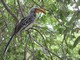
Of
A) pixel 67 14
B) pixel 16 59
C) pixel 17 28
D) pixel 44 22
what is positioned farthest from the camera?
pixel 44 22

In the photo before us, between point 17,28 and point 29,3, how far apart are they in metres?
1.16

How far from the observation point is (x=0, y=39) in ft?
14.1

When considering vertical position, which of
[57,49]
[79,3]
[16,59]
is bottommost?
[57,49]

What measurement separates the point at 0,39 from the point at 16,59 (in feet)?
A: 1.53

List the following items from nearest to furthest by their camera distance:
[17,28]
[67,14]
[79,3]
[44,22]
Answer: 1. [79,3]
2. [67,14]
3. [17,28]
4. [44,22]

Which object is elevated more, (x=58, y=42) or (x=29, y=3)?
(x=29, y=3)

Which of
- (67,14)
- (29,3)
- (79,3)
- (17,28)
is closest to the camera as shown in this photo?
(79,3)

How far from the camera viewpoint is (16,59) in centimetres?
411

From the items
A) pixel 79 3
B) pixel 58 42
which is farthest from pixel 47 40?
pixel 79 3

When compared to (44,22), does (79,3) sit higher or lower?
higher

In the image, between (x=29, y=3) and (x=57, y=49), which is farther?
(x=29, y=3)

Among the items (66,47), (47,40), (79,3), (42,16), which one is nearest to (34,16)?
(42,16)

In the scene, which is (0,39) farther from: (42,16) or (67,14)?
(67,14)

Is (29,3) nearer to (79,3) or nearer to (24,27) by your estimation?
(24,27)
